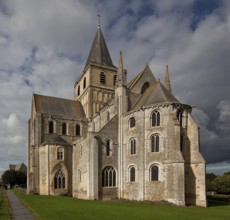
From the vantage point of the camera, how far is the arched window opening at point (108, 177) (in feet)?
116

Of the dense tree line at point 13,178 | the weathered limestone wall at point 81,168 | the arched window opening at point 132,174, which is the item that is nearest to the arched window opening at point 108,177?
the weathered limestone wall at point 81,168

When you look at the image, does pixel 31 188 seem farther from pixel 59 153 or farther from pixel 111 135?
pixel 111 135

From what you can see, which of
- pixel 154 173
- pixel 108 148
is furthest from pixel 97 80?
pixel 154 173

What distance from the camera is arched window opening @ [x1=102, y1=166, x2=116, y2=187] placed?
3525cm

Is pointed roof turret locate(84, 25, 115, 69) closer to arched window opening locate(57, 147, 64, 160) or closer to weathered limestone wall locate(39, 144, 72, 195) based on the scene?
arched window opening locate(57, 147, 64, 160)

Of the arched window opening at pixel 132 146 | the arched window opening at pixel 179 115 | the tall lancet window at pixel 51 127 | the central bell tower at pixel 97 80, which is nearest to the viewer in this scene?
the arched window opening at pixel 179 115

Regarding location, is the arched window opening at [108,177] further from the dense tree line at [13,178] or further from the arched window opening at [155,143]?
the dense tree line at [13,178]

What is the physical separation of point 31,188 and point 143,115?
22397 millimetres

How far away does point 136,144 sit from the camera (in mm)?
34125

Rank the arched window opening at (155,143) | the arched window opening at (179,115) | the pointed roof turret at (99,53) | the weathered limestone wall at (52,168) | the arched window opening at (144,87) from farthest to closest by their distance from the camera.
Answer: the pointed roof turret at (99,53) < the arched window opening at (144,87) < the weathered limestone wall at (52,168) < the arched window opening at (179,115) < the arched window opening at (155,143)

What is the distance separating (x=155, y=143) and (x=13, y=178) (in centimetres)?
6741

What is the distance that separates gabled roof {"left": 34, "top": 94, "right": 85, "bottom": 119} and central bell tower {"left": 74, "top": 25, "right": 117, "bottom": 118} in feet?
5.15

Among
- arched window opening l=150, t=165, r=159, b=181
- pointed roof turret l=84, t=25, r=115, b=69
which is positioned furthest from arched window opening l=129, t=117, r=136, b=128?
pointed roof turret l=84, t=25, r=115, b=69

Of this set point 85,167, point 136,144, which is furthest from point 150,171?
point 85,167
